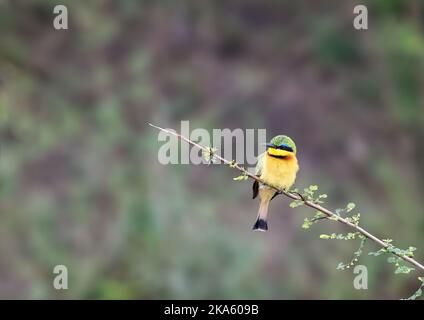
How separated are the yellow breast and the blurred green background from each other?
3.77 meters

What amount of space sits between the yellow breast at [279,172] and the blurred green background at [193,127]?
12.4 feet

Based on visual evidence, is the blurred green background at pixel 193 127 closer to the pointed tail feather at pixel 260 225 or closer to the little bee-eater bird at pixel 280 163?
the pointed tail feather at pixel 260 225

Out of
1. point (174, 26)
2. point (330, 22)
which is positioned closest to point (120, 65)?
point (174, 26)

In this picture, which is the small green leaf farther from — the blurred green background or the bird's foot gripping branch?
the blurred green background

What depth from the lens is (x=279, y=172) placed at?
418 centimetres

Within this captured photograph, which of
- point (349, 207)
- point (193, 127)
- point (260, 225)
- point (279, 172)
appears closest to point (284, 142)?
point (279, 172)

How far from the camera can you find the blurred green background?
8.24 m

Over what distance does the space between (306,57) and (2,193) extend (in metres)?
4.29

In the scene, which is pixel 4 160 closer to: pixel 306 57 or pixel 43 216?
pixel 43 216

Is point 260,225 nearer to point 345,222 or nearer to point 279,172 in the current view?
point 279,172

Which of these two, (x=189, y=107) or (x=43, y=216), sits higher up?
(x=189, y=107)

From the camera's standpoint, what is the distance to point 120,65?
1019cm

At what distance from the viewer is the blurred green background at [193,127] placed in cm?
824

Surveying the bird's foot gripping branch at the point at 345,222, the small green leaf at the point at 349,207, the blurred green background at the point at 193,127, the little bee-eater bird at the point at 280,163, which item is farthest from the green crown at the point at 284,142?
the blurred green background at the point at 193,127
